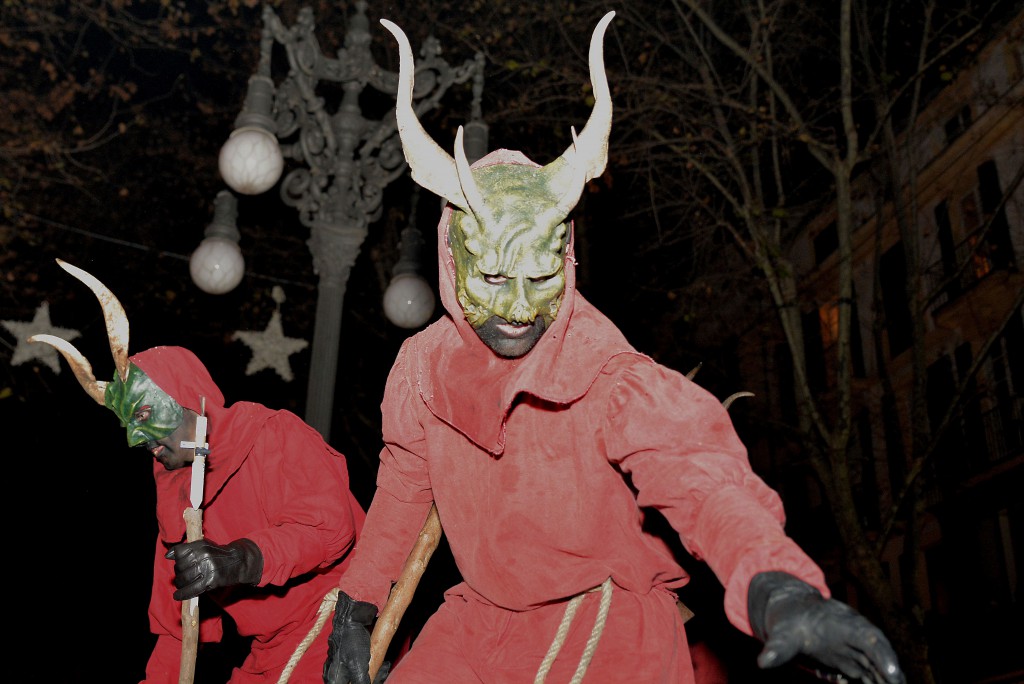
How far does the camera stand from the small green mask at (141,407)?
448 cm

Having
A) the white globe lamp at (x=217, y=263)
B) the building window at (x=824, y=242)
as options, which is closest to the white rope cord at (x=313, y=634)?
the white globe lamp at (x=217, y=263)

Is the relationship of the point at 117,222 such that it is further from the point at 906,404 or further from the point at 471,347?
the point at 906,404

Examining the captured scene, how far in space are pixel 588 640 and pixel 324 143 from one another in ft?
19.6

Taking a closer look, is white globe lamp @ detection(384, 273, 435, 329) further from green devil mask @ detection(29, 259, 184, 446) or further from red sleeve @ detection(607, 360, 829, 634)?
red sleeve @ detection(607, 360, 829, 634)

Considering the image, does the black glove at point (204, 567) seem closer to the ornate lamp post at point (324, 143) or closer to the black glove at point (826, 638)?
the black glove at point (826, 638)

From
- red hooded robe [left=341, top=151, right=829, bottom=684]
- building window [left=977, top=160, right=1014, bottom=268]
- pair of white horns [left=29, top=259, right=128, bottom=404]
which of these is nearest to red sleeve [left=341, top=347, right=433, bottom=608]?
red hooded robe [left=341, top=151, right=829, bottom=684]

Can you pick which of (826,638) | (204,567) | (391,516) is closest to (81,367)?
(204,567)

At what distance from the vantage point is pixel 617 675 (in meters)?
3.09

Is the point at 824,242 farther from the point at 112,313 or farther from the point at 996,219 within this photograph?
the point at 112,313

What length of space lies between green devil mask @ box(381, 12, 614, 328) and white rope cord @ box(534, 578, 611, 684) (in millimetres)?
931

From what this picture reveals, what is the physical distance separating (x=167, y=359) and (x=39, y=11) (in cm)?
1050

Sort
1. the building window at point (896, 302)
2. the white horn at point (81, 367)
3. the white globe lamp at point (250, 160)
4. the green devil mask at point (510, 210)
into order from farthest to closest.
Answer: the building window at point (896, 302), the white globe lamp at point (250, 160), the white horn at point (81, 367), the green devil mask at point (510, 210)

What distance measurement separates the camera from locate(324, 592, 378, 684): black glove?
366 centimetres

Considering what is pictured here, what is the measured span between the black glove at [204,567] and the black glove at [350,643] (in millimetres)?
459
